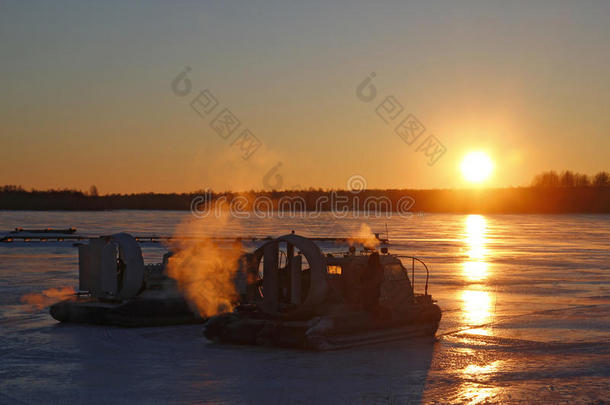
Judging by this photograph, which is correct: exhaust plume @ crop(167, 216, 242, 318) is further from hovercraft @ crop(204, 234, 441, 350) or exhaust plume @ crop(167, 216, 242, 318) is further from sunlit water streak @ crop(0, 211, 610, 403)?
hovercraft @ crop(204, 234, 441, 350)

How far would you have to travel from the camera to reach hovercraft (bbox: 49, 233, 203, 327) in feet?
67.5

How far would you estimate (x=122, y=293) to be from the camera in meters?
21.1

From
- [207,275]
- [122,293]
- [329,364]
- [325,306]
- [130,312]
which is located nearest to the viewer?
[329,364]

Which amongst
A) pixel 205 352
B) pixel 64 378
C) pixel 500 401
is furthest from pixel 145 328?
pixel 500 401

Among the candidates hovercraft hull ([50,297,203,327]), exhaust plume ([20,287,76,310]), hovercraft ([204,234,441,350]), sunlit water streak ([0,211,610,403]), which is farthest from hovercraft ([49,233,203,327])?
hovercraft ([204,234,441,350])

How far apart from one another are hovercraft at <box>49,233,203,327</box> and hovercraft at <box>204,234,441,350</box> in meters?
3.34

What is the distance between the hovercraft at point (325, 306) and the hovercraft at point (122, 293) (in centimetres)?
334

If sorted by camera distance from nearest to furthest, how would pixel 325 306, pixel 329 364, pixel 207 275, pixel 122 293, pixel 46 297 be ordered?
pixel 329 364, pixel 325 306, pixel 122 293, pixel 207 275, pixel 46 297

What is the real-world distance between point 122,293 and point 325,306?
694cm

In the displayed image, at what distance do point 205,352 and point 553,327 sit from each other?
9784 millimetres

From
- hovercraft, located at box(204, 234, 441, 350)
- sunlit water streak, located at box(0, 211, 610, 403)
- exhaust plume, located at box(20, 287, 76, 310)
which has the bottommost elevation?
sunlit water streak, located at box(0, 211, 610, 403)

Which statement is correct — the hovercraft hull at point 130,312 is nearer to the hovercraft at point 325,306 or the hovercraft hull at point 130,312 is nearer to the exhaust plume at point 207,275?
the exhaust plume at point 207,275

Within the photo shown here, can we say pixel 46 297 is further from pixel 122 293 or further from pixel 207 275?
pixel 207 275

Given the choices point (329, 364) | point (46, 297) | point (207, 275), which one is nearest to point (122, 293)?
point (207, 275)
